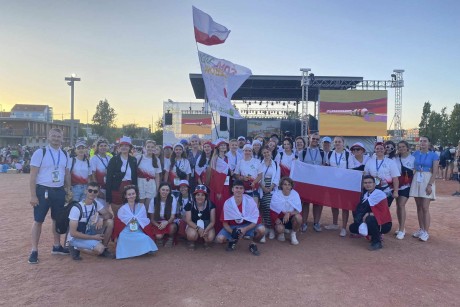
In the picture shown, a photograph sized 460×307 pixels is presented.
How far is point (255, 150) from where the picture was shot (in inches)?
280

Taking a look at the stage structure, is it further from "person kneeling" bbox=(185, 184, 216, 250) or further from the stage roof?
"person kneeling" bbox=(185, 184, 216, 250)

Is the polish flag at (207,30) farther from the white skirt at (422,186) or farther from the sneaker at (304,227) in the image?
the white skirt at (422,186)

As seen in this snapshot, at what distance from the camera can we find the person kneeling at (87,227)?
522 centimetres

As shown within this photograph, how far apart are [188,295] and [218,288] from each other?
409 mm

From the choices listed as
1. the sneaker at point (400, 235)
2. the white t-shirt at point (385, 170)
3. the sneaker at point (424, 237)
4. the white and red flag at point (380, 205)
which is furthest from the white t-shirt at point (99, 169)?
the sneaker at point (424, 237)

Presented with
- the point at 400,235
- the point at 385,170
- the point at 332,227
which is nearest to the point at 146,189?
the point at 332,227

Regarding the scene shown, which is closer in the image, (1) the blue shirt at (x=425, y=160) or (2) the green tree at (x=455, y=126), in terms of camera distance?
(1) the blue shirt at (x=425, y=160)

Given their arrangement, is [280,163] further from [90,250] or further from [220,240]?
[90,250]

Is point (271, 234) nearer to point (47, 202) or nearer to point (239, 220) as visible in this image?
point (239, 220)

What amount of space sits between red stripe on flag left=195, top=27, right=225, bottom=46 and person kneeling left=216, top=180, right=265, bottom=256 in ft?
13.4

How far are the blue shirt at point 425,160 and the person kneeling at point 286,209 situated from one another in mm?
2452

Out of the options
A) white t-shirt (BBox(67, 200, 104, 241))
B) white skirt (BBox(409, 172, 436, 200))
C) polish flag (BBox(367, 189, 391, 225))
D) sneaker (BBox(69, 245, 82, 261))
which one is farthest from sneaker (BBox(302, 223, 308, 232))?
sneaker (BBox(69, 245, 82, 261))

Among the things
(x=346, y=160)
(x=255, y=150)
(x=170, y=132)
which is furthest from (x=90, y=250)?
(x=170, y=132)

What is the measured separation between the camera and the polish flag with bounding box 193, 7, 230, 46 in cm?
816
